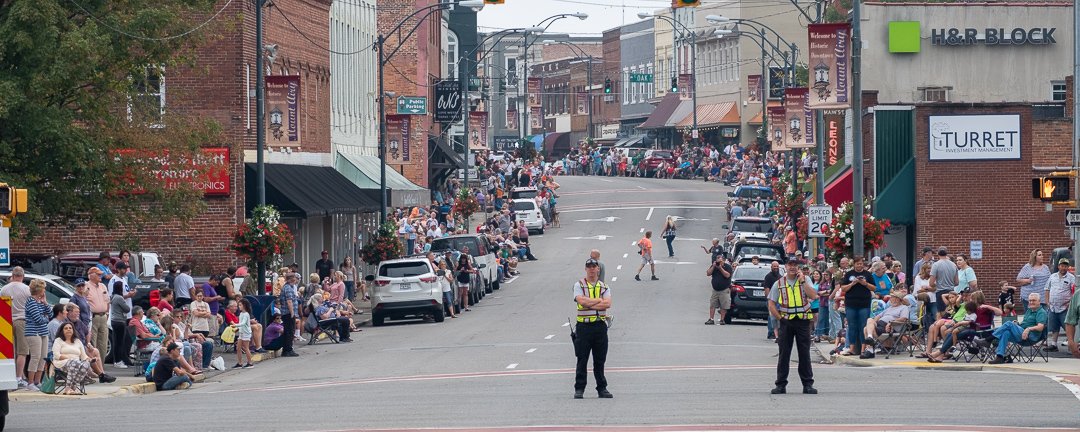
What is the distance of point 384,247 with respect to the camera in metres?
44.8

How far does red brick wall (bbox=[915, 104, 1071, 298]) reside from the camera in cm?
3775

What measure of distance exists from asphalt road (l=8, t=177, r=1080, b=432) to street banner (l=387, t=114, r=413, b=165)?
15.8 meters

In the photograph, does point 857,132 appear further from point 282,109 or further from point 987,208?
point 282,109

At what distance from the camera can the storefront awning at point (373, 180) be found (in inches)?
2008

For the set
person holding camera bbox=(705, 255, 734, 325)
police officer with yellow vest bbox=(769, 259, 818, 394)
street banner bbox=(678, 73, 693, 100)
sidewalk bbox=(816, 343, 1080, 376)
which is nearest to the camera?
police officer with yellow vest bbox=(769, 259, 818, 394)

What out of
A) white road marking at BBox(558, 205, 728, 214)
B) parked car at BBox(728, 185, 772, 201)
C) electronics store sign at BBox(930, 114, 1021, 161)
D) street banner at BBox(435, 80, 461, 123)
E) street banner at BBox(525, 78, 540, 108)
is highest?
street banner at BBox(525, 78, 540, 108)

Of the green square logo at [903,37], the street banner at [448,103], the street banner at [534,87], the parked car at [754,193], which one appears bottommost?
the parked car at [754,193]

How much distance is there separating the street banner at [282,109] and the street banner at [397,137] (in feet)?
51.7

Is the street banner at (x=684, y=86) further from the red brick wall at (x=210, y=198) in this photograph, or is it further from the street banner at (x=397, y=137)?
the red brick wall at (x=210, y=198)

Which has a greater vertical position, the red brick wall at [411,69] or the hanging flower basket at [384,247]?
the red brick wall at [411,69]

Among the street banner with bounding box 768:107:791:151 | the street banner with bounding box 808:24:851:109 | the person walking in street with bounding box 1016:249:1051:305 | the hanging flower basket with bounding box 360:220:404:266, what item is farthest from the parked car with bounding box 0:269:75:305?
the street banner with bounding box 768:107:791:151

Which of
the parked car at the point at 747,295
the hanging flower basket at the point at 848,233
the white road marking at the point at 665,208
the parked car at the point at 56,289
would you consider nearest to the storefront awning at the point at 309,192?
the parked car at the point at 747,295

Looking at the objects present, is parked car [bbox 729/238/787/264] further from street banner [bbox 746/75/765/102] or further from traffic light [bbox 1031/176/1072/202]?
street banner [bbox 746/75/765/102]

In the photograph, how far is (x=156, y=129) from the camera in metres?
30.1
